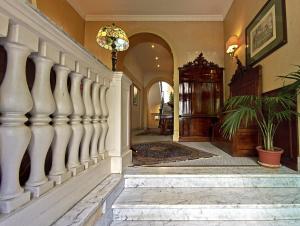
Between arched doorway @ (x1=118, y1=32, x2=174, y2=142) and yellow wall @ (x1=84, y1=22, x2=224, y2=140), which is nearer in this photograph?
yellow wall @ (x1=84, y1=22, x2=224, y2=140)

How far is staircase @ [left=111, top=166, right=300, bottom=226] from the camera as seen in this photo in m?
1.48

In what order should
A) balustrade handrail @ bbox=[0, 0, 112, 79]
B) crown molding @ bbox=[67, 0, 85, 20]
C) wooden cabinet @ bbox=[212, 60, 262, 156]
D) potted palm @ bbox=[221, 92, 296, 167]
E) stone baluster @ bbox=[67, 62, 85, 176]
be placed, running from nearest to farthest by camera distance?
balustrade handrail @ bbox=[0, 0, 112, 79]
stone baluster @ bbox=[67, 62, 85, 176]
potted palm @ bbox=[221, 92, 296, 167]
wooden cabinet @ bbox=[212, 60, 262, 156]
crown molding @ bbox=[67, 0, 85, 20]

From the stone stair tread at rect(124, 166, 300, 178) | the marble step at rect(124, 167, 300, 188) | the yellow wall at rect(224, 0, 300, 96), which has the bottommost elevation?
the marble step at rect(124, 167, 300, 188)

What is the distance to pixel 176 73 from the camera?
5.03m

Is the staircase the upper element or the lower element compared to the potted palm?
lower

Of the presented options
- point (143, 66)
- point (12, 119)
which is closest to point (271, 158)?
point (12, 119)

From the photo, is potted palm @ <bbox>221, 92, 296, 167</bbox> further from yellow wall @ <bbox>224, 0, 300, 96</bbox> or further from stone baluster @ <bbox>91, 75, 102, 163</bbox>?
stone baluster @ <bbox>91, 75, 102, 163</bbox>

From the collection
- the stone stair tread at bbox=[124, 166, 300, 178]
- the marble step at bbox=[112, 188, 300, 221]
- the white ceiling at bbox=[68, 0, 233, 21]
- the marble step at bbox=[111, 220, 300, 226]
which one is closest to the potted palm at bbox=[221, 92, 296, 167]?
the stone stair tread at bbox=[124, 166, 300, 178]

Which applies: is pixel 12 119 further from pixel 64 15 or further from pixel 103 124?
pixel 64 15

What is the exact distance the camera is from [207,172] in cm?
192

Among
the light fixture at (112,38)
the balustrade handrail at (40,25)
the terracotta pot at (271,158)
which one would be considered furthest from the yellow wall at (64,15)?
the terracotta pot at (271,158)

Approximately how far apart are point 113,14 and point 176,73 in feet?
7.26

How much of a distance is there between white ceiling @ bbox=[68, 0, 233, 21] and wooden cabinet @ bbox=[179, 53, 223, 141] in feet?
3.44

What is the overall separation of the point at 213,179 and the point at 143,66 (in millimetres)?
8266
